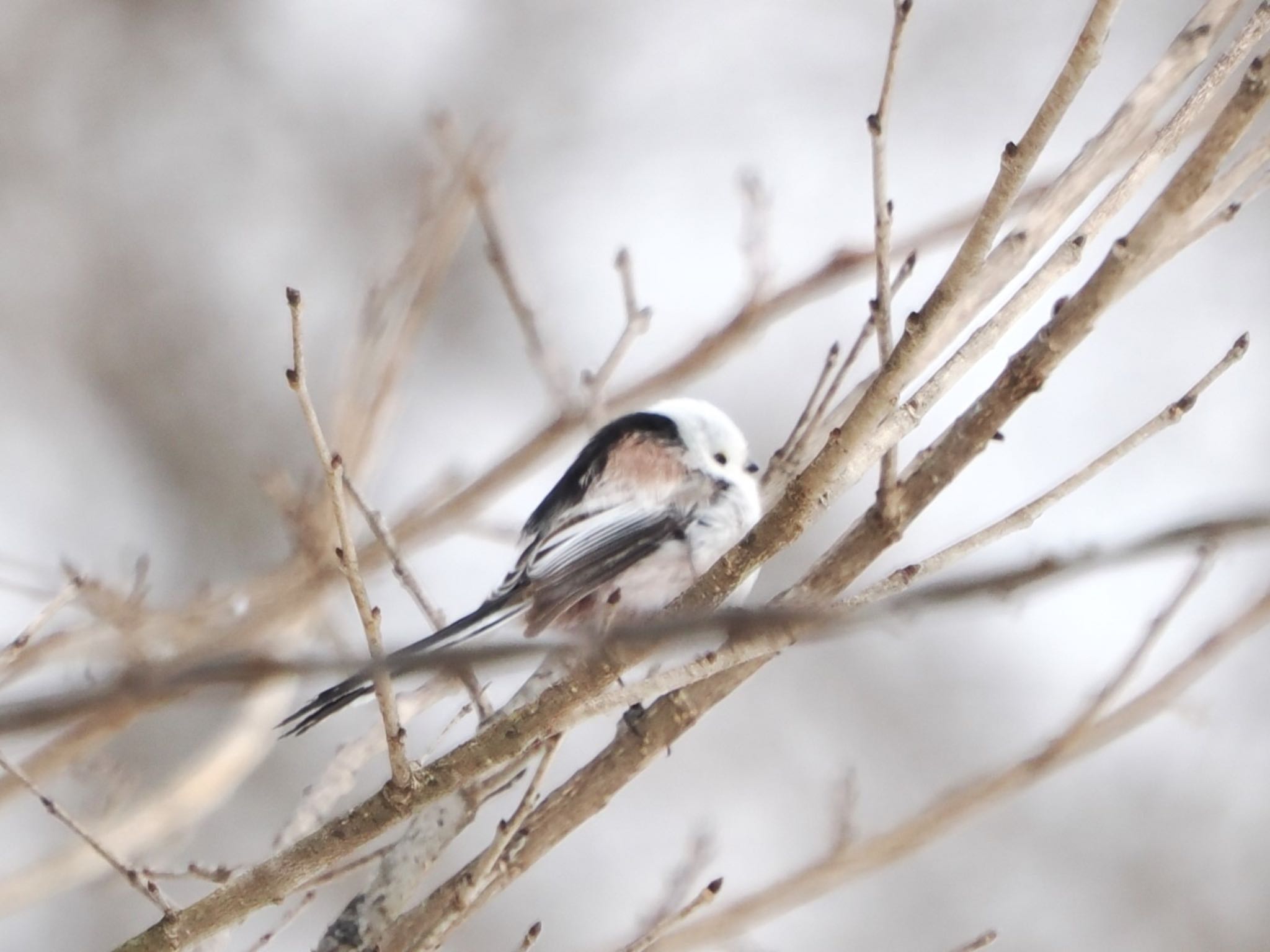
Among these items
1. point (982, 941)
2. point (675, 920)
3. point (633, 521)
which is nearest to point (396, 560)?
point (675, 920)

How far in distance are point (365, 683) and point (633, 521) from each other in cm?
105

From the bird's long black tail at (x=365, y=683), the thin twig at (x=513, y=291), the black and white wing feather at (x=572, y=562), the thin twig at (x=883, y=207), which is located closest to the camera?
the thin twig at (x=883, y=207)

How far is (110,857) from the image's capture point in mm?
1499

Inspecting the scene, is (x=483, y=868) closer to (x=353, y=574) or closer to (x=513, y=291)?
(x=353, y=574)

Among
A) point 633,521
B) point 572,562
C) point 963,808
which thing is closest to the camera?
point 963,808

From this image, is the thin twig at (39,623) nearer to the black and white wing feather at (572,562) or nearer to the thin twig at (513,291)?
the black and white wing feather at (572,562)

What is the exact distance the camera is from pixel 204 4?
5.47 metres

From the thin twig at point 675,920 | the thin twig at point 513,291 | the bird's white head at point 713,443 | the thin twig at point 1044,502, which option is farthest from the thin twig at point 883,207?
the bird's white head at point 713,443

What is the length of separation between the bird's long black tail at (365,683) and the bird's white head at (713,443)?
2.63 ft

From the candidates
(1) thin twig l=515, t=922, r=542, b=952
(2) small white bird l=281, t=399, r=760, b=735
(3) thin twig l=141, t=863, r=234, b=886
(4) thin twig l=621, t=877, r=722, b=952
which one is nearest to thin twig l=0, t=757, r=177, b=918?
(3) thin twig l=141, t=863, r=234, b=886

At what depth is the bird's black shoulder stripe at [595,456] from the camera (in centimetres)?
304

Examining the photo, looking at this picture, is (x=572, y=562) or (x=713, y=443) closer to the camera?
(x=572, y=562)

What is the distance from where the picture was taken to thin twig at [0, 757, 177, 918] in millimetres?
1502

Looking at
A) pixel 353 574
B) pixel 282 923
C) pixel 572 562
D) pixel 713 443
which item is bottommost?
pixel 282 923
